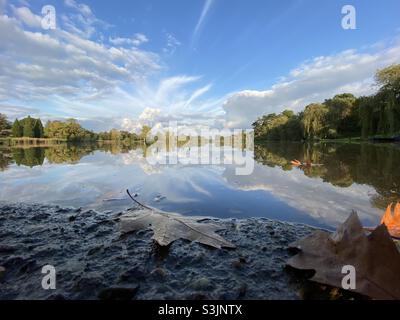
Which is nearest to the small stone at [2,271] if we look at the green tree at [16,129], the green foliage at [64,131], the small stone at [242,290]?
the small stone at [242,290]

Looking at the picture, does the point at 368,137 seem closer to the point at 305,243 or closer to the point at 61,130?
the point at 305,243

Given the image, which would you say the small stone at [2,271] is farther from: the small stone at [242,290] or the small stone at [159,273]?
the small stone at [242,290]

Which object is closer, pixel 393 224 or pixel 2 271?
pixel 2 271

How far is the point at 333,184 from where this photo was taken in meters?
5.57

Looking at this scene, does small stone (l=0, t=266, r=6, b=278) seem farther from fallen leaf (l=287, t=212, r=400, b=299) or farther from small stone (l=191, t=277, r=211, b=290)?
fallen leaf (l=287, t=212, r=400, b=299)

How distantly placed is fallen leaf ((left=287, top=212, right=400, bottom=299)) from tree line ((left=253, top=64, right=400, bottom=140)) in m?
40.0

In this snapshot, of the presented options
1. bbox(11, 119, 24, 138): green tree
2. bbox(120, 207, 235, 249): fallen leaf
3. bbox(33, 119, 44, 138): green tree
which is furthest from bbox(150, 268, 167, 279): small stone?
bbox(33, 119, 44, 138): green tree

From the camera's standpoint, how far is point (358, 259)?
4.45ft

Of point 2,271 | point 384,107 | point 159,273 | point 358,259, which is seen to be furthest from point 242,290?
point 384,107

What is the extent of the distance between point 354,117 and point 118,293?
70450 mm

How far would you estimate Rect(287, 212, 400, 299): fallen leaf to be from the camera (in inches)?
48.6

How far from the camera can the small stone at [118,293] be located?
138cm

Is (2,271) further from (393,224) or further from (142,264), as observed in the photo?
(393,224)
